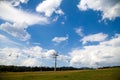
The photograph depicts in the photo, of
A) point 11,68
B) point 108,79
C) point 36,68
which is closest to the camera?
point 108,79

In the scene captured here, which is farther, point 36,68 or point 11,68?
point 36,68

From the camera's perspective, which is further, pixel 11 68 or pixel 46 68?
pixel 46 68

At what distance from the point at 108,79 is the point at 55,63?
40.4 meters

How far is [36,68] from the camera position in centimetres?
10431

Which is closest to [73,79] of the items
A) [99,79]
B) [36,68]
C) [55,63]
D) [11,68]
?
[99,79]

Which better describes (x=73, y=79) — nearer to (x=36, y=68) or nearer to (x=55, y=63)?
(x=55, y=63)

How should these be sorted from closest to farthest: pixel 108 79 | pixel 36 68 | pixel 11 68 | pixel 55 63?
pixel 108 79 → pixel 55 63 → pixel 11 68 → pixel 36 68

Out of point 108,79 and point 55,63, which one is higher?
point 55,63

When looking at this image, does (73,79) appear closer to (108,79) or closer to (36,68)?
(108,79)

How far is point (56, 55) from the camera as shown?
7406 centimetres

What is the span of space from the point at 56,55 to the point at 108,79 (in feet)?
144

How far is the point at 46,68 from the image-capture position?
351 ft

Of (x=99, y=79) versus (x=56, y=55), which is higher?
(x=56, y=55)

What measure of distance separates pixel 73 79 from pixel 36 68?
74382 millimetres
